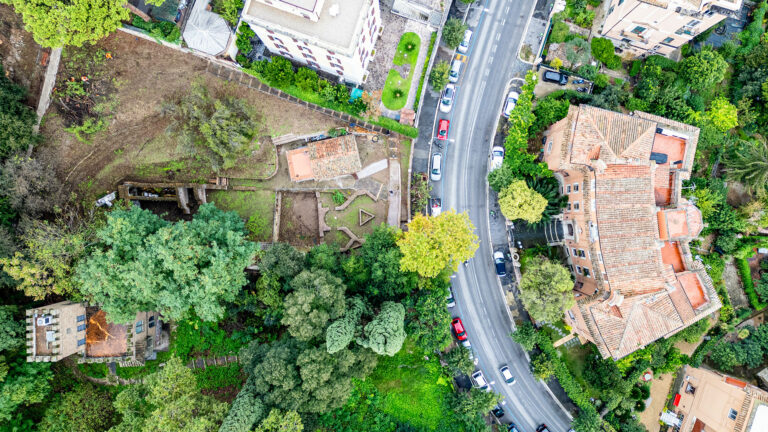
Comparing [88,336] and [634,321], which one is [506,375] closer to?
[634,321]

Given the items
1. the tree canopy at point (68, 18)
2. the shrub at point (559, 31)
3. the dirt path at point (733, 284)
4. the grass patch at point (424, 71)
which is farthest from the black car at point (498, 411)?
the tree canopy at point (68, 18)

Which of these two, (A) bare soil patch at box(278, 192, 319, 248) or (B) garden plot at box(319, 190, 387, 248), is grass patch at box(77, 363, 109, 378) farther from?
(B) garden plot at box(319, 190, 387, 248)

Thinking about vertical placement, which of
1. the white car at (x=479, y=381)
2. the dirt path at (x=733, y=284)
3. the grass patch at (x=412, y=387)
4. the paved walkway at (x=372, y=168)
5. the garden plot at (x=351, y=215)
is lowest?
the grass patch at (x=412, y=387)

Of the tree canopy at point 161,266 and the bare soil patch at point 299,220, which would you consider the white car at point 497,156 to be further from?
the tree canopy at point 161,266

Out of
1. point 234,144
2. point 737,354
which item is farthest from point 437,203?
point 737,354

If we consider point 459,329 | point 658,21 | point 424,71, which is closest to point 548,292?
point 459,329

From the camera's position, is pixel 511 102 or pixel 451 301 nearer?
pixel 511 102

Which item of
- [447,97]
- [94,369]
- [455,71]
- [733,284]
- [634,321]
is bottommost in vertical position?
[94,369]
